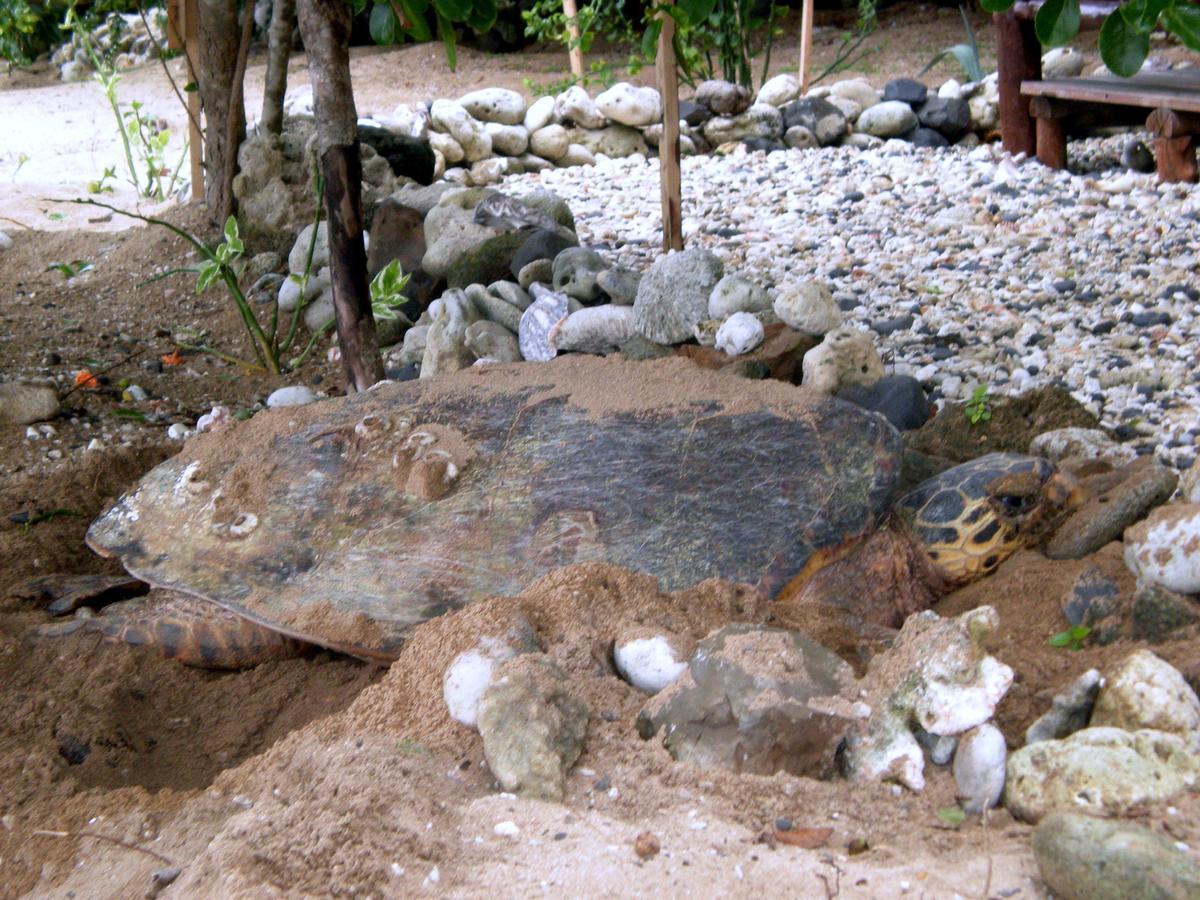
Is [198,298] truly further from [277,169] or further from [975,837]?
[975,837]

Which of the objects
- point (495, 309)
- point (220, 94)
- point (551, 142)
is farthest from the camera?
point (551, 142)

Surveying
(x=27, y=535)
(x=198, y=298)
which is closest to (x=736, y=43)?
(x=198, y=298)

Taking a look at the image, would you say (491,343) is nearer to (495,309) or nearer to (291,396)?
(495,309)

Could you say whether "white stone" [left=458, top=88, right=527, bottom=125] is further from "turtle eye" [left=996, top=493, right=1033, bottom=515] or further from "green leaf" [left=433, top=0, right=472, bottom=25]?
"turtle eye" [left=996, top=493, right=1033, bottom=515]

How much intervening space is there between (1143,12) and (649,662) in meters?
1.37

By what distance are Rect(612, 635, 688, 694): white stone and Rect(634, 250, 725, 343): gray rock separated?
1.72 metres

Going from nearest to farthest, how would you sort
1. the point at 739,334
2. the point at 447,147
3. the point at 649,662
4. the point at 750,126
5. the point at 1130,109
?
the point at 649,662, the point at 739,334, the point at 1130,109, the point at 447,147, the point at 750,126

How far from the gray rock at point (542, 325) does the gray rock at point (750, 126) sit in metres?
3.86

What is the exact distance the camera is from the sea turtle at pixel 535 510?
2322 millimetres

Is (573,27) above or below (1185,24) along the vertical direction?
below

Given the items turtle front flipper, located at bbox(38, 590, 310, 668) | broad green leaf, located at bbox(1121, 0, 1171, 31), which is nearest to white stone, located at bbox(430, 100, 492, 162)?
turtle front flipper, located at bbox(38, 590, 310, 668)

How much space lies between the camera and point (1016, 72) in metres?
5.77

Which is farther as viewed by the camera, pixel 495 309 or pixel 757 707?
pixel 495 309

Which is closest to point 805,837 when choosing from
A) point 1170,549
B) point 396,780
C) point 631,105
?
point 396,780
